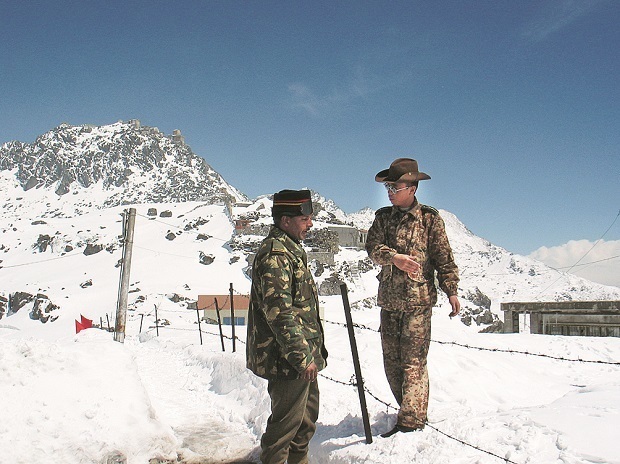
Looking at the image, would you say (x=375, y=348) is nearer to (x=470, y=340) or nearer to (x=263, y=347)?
(x=470, y=340)

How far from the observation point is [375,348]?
27.9ft

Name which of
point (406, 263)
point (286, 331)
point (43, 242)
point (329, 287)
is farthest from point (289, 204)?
point (43, 242)

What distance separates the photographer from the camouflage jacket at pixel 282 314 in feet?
9.97

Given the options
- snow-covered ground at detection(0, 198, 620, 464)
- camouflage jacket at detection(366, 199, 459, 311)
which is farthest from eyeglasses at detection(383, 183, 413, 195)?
snow-covered ground at detection(0, 198, 620, 464)

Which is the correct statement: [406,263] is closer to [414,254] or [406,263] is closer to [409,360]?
[414,254]

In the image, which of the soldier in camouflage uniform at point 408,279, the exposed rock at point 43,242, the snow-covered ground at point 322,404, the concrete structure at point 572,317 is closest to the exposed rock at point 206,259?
the exposed rock at point 43,242

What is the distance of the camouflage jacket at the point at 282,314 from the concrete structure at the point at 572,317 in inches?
509

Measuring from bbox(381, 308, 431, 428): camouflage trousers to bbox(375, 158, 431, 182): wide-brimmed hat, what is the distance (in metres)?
1.08

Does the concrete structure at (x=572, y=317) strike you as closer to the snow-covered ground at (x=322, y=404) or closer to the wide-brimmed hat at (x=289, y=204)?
the snow-covered ground at (x=322, y=404)

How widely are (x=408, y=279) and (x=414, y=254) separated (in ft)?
0.75

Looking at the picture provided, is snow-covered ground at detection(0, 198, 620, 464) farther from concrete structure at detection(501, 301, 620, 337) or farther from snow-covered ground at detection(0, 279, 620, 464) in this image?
concrete structure at detection(501, 301, 620, 337)

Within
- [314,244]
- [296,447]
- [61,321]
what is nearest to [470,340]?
[296,447]

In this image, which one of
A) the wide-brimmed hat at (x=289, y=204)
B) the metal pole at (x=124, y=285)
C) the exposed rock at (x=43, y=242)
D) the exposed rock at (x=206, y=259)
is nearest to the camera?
the wide-brimmed hat at (x=289, y=204)

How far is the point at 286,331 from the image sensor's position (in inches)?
119
